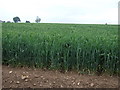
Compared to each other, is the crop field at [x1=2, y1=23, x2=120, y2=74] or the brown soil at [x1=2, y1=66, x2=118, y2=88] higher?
the crop field at [x1=2, y1=23, x2=120, y2=74]

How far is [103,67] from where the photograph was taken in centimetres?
480

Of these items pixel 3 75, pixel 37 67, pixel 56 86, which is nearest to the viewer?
pixel 56 86

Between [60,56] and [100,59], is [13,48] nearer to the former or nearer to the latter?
[60,56]

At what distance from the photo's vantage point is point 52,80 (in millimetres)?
4426

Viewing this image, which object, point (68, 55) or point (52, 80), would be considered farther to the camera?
point (68, 55)

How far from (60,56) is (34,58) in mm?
Answer: 644

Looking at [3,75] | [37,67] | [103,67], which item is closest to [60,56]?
[37,67]

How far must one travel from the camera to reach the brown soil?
4.28 meters

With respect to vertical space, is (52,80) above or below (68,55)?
below

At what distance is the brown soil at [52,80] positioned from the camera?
14.0ft

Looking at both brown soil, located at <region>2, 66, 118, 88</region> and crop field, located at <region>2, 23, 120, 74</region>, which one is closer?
brown soil, located at <region>2, 66, 118, 88</region>

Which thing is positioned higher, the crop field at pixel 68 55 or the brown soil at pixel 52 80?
the crop field at pixel 68 55

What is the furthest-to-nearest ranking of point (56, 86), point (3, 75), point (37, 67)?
point (37, 67)
point (3, 75)
point (56, 86)

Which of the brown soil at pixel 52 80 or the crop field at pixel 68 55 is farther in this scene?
the crop field at pixel 68 55
